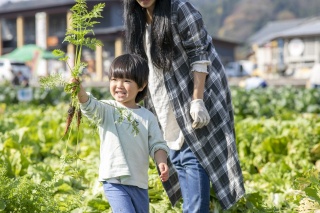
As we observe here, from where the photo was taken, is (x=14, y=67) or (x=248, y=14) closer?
(x=14, y=67)

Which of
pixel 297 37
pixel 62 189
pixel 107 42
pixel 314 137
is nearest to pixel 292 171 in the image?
pixel 314 137

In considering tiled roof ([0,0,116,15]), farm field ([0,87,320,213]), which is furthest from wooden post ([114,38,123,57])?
farm field ([0,87,320,213])

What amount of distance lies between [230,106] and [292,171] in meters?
2.16

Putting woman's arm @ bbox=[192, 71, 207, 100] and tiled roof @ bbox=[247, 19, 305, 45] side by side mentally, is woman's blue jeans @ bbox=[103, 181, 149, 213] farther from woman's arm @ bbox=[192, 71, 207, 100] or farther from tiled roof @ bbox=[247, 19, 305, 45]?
tiled roof @ bbox=[247, 19, 305, 45]

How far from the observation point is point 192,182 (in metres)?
3.38

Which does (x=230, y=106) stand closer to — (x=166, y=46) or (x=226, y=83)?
(x=226, y=83)

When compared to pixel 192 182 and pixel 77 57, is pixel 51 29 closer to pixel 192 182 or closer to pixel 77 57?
pixel 192 182

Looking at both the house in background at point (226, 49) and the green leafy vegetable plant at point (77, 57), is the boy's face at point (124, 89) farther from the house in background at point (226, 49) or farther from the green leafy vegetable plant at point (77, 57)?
the house in background at point (226, 49)

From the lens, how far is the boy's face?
3014 millimetres

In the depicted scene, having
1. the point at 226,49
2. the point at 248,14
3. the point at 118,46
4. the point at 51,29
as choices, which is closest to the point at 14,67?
the point at 118,46

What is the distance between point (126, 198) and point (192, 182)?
504 mm

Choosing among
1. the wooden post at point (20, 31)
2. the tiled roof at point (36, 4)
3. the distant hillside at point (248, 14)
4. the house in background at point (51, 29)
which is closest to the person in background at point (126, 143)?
the house in background at point (51, 29)

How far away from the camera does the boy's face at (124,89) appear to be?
9.89ft

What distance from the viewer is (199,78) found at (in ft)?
10.9
